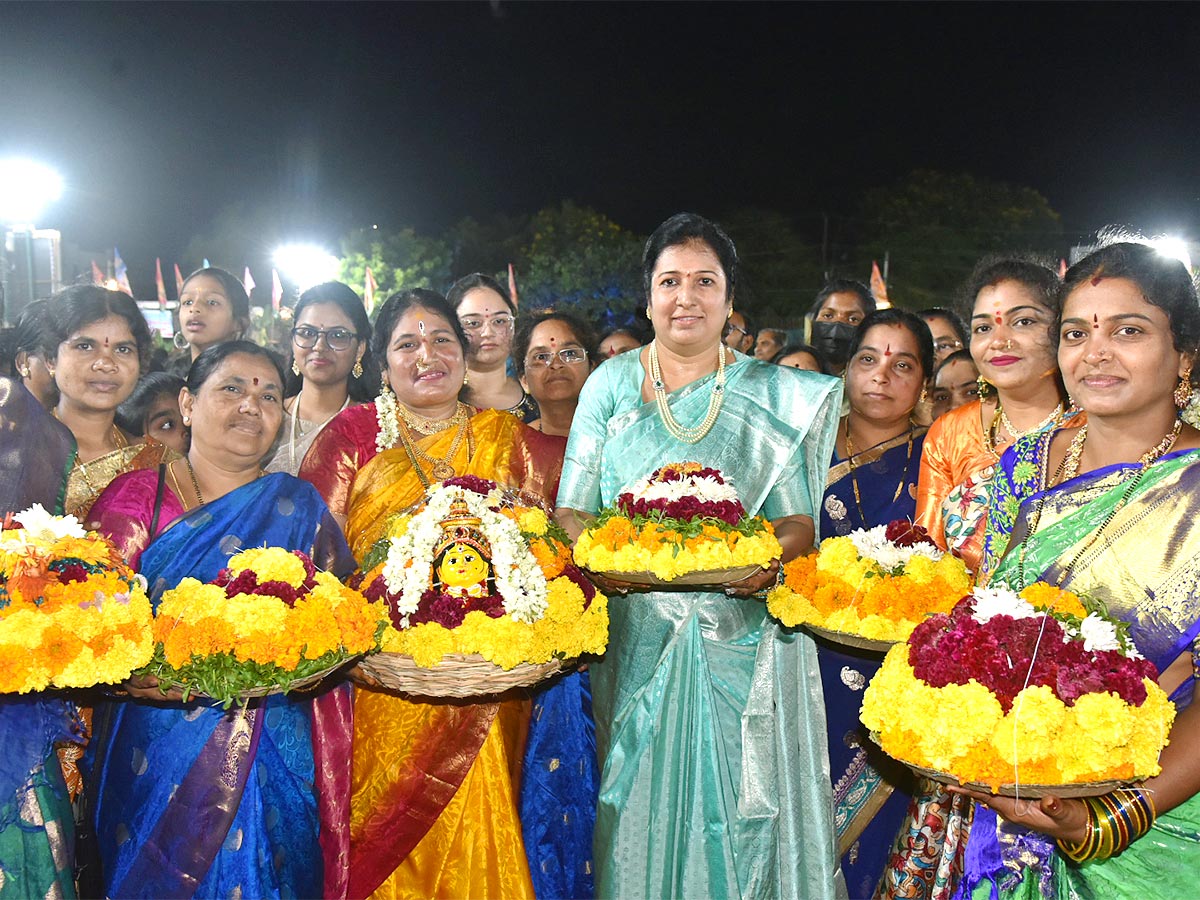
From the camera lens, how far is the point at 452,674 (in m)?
3.62

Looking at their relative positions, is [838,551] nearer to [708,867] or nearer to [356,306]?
[708,867]

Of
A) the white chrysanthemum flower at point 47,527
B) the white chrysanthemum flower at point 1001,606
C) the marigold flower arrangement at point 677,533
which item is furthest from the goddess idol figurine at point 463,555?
the white chrysanthemum flower at point 1001,606

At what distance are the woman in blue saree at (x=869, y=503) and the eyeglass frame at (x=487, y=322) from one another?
211cm

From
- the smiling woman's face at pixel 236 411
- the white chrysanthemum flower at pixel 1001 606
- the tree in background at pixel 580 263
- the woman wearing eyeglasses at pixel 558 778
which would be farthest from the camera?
the tree in background at pixel 580 263

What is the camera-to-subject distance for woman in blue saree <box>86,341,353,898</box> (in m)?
4.06

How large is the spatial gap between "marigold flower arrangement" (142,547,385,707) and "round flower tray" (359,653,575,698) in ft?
0.54

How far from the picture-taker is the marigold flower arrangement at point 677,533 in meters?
3.67

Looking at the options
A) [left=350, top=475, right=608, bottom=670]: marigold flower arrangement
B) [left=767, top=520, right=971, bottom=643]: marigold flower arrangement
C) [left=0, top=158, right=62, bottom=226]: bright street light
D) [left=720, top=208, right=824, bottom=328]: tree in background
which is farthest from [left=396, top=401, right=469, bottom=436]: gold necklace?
[left=720, top=208, right=824, bottom=328]: tree in background

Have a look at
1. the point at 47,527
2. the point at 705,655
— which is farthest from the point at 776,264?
the point at 47,527

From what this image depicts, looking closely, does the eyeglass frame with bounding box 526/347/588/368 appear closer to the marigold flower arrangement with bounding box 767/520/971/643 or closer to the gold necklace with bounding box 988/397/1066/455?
the marigold flower arrangement with bounding box 767/520/971/643

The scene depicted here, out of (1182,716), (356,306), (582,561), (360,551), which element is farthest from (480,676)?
(356,306)

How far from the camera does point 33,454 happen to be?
430 cm

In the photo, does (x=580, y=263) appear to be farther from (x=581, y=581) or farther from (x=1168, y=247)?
(x=1168, y=247)

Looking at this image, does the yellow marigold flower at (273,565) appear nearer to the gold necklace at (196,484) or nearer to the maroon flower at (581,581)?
the gold necklace at (196,484)
